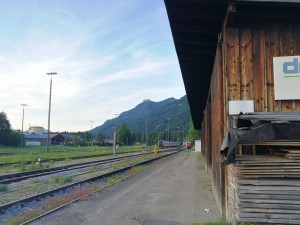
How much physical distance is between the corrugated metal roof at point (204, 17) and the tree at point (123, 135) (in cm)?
10641

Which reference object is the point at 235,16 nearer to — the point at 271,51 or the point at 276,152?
the point at 271,51

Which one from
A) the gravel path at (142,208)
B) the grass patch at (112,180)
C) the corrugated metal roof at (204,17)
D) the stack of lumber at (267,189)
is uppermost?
the corrugated metal roof at (204,17)

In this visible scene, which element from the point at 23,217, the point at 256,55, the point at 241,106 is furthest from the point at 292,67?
the point at 23,217

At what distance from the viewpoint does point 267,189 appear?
630 cm

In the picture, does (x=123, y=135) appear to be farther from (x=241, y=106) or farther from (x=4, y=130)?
(x=241, y=106)

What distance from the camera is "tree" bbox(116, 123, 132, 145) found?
391 feet

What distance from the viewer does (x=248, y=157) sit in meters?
6.48

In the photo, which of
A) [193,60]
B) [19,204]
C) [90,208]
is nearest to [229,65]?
[193,60]

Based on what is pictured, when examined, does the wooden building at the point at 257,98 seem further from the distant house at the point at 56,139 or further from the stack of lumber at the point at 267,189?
the distant house at the point at 56,139

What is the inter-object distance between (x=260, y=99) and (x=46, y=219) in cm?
623

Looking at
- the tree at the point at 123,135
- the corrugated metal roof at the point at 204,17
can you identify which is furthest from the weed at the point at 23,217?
the tree at the point at 123,135

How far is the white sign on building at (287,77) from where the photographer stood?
23.6 ft

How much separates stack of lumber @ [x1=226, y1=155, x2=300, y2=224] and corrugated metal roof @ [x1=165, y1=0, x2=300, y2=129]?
3.02 m

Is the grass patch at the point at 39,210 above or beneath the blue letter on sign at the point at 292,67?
beneath
